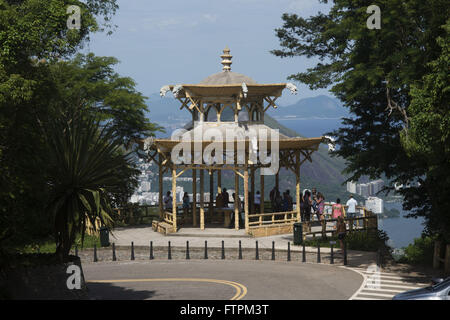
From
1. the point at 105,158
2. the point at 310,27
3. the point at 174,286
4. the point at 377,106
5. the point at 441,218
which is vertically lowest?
the point at 174,286

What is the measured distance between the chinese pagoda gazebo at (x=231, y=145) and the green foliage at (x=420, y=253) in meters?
6.99

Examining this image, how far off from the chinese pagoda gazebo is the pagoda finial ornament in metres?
0.06

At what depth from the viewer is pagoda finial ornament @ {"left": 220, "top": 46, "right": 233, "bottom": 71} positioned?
40500mm

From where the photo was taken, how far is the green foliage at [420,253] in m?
27.1

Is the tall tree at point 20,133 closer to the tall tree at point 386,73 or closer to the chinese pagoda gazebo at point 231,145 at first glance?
the tall tree at point 386,73

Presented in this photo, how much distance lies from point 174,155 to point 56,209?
17.2 m

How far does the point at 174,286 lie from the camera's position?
866 inches

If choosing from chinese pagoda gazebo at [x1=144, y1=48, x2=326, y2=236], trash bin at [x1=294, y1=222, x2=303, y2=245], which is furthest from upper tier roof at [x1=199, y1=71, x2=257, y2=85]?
trash bin at [x1=294, y1=222, x2=303, y2=245]

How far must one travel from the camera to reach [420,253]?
29.3 m

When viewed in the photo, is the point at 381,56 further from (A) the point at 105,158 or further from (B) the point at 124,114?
(B) the point at 124,114

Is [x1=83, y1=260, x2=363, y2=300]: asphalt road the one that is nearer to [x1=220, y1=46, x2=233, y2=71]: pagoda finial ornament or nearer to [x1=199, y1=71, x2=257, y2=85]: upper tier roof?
[x1=199, y1=71, x2=257, y2=85]: upper tier roof

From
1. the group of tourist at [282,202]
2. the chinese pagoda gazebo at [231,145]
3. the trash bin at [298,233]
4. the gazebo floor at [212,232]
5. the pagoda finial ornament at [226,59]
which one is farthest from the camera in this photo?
the pagoda finial ornament at [226,59]

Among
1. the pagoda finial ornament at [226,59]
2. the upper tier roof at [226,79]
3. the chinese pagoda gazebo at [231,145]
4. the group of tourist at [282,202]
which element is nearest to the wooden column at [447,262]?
the chinese pagoda gazebo at [231,145]

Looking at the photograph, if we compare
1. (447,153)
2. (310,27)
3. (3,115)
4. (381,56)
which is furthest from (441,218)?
(310,27)
